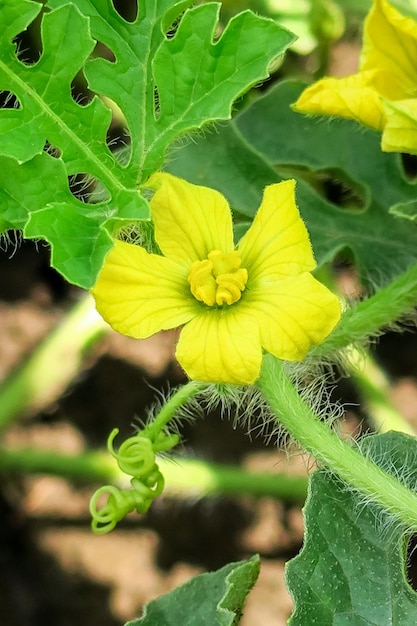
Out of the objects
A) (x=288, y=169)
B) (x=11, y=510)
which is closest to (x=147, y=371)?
(x=11, y=510)

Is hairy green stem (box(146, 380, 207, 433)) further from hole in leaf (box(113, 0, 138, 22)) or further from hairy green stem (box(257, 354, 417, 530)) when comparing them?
hole in leaf (box(113, 0, 138, 22))

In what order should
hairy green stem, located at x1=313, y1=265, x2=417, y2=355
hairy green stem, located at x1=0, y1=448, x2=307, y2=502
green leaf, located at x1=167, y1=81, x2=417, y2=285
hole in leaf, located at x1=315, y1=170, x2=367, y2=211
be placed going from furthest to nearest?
hole in leaf, located at x1=315, y1=170, x2=367, y2=211 → hairy green stem, located at x1=0, y1=448, x2=307, y2=502 → green leaf, located at x1=167, y1=81, x2=417, y2=285 → hairy green stem, located at x1=313, y1=265, x2=417, y2=355

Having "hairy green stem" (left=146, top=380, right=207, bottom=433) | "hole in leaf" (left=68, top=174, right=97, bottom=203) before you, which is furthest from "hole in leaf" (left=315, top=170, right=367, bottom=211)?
"hairy green stem" (left=146, top=380, right=207, bottom=433)

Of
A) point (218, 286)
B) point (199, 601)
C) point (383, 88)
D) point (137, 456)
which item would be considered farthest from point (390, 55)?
point (199, 601)

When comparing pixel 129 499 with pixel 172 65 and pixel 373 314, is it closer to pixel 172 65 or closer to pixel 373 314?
pixel 373 314

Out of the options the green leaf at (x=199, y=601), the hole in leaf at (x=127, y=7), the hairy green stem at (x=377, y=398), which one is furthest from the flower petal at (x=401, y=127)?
the hole in leaf at (x=127, y=7)

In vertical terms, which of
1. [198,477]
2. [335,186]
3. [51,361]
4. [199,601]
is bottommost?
[51,361]

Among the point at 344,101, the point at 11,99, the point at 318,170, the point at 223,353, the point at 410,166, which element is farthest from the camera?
the point at 410,166
